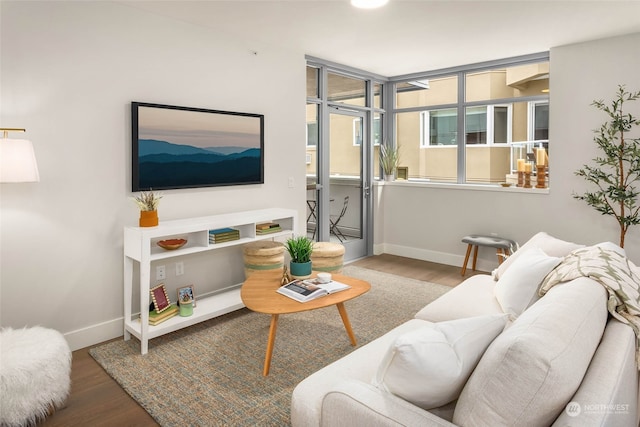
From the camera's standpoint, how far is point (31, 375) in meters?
2.03

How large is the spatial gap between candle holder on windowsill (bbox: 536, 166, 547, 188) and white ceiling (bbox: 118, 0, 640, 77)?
1.23 metres

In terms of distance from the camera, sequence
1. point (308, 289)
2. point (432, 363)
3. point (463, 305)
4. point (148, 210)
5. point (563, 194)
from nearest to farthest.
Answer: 1. point (432, 363)
2. point (463, 305)
3. point (308, 289)
4. point (148, 210)
5. point (563, 194)

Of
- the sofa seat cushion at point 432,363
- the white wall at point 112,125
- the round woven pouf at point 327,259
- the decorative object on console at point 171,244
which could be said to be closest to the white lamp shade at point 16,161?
the white wall at point 112,125

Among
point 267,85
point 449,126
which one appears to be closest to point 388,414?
point 267,85

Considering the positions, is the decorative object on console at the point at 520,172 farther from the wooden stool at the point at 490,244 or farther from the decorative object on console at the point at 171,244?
the decorative object on console at the point at 171,244

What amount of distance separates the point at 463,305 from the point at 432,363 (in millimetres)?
1379

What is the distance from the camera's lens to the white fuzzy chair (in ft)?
6.50

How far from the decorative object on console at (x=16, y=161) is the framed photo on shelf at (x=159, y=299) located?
1106 mm

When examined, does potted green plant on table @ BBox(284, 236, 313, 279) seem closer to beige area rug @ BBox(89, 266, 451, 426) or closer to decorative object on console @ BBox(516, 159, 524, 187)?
beige area rug @ BBox(89, 266, 451, 426)

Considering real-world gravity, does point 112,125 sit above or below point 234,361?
above

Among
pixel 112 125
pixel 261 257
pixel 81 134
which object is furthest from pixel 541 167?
pixel 81 134

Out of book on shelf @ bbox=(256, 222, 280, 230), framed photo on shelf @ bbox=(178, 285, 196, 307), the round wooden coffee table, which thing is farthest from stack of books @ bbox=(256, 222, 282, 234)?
framed photo on shelf @ bbox=(178, 285, 196, 307)

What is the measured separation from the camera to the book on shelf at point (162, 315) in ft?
10.0

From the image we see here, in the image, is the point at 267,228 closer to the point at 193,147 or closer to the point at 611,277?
the point at 193,147
